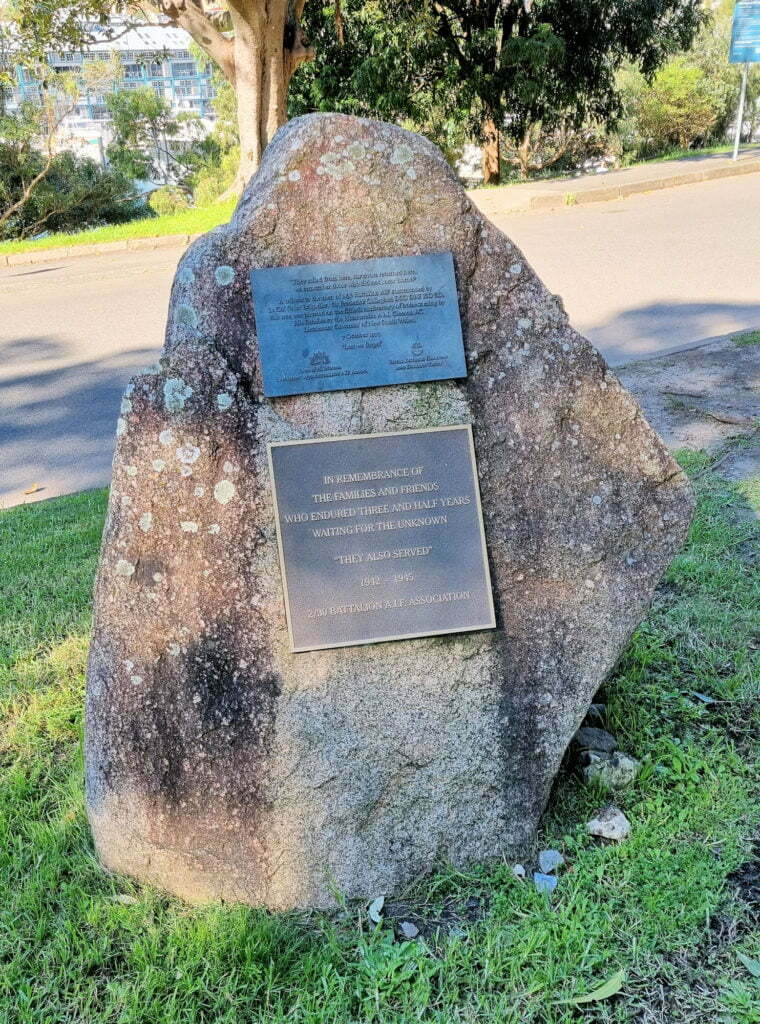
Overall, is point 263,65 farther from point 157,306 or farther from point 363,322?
point 363,322

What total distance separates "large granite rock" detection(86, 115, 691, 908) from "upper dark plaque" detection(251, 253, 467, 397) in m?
0.05

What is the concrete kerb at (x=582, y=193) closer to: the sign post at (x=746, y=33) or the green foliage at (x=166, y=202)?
the sign post at (x=746, y=33)

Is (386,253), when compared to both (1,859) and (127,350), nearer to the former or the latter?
(1,859)

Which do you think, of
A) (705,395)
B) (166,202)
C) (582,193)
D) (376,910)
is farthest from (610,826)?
(166,202)

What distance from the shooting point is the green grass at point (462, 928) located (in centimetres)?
220

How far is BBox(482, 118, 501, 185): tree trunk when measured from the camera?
17.0 m

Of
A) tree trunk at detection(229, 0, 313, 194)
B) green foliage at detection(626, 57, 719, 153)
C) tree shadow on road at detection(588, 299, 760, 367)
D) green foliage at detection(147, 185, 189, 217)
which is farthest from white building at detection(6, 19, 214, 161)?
green foliage at detection(626, 57, 719, 153)

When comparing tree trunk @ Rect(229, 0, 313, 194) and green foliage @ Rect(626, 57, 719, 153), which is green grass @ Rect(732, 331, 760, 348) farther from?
green foliage @ Rect(626, 57, 719, 153)

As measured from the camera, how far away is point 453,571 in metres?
2.46

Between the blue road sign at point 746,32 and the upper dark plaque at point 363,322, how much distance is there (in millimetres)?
16516

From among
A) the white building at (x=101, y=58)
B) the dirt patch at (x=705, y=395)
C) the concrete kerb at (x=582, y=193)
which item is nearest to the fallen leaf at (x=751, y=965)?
the dirt patch at (x=705, y=395)

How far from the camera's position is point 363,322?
2424 millimetres

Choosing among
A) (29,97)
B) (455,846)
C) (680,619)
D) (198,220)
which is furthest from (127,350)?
(29,97)

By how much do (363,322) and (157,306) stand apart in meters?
7.32
